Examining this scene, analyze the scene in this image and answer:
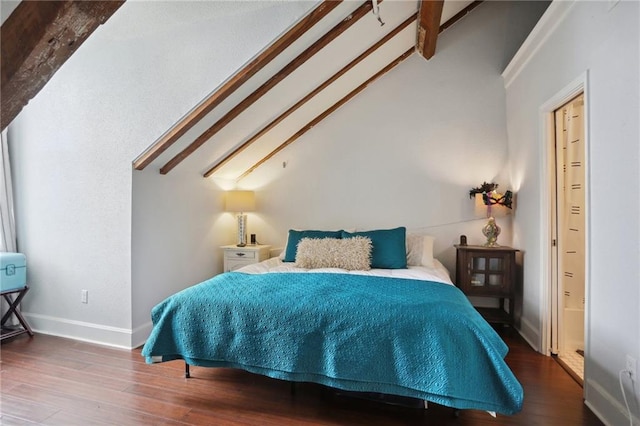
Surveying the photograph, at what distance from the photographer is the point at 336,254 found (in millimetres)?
2877

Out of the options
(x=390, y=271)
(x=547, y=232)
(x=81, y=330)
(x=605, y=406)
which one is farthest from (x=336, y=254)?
(x=81, y=330)

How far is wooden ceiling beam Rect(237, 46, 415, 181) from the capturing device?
348 centimetres

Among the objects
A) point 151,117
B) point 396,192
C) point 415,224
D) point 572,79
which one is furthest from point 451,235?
point 151,117

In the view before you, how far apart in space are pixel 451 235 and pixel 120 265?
10.6 ft

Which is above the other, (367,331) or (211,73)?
(211,73)

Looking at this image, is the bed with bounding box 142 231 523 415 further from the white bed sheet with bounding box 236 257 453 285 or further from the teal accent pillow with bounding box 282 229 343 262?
the teal accent pillow with bounding box 282 229 343 262

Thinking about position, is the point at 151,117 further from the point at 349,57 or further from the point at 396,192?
the point at 396,192

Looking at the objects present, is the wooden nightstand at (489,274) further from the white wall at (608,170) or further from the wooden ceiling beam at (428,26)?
the wooden ceiling beam at (428,26)

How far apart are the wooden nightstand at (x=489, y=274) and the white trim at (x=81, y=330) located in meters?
3.05

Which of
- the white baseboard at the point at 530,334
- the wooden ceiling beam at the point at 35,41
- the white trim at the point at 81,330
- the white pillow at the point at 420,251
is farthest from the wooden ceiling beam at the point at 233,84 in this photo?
the white baseboard at the point at 530,334

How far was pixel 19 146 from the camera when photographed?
290cm

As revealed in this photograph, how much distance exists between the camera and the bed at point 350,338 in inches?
60.7

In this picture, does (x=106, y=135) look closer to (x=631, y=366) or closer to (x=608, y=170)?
(x=608, y=170)

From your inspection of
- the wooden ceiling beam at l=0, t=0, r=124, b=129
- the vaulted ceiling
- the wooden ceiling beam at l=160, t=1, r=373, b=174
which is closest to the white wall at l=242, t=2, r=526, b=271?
the vaulted ceiling
